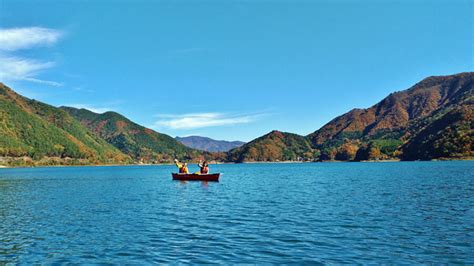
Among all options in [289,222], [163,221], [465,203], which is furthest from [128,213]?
[465,203]

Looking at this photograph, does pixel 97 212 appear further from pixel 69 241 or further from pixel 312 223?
pixel 312 223

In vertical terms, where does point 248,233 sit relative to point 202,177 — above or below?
below

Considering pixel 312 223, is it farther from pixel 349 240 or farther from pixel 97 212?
pixel 97 212

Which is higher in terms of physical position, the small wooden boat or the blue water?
the small wooden boat

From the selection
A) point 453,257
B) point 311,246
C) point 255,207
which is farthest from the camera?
point 255,207

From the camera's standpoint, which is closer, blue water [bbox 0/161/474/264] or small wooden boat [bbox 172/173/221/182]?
blue water [bbox 0/161/474/264]

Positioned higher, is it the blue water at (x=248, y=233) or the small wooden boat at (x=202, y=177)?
the small wooden boat at (x=202, y=177)

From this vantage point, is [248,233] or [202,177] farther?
[202,177]

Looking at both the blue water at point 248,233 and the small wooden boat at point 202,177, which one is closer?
the blue water at point 248,233

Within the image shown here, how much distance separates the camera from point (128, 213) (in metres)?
42.9

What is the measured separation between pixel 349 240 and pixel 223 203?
26946mm

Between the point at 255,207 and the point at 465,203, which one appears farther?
the point at 255,207

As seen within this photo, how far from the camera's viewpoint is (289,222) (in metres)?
34.4

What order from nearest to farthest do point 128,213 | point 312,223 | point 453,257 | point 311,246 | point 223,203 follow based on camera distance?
point 453,257, point 311,246, point 312,223, point 128,213, point 223,203
